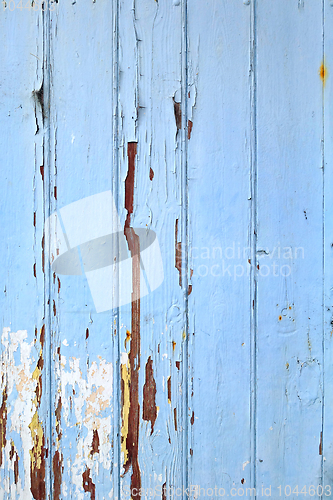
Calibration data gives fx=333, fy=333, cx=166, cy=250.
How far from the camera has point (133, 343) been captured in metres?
0.71

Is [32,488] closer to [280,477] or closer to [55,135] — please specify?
[280,477]

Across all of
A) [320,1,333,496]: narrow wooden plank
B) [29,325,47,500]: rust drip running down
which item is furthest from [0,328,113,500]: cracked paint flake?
[320,1,333,496]: narrow wooden plank

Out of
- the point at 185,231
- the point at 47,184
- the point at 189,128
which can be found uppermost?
the point at 189,128

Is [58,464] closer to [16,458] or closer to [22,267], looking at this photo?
[16,458]

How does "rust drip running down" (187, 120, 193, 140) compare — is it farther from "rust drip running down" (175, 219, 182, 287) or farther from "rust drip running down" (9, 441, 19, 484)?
"rust drip running down" (9, 441, 19, 484)

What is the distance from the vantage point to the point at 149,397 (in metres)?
0.72

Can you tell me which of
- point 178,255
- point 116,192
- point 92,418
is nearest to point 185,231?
point 178,255

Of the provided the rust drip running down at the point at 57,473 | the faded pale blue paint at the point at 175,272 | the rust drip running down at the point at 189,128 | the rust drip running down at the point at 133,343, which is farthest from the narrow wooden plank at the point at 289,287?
the rust drip running down at the point at 57,473

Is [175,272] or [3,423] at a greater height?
[175,272]

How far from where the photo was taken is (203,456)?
71 centimetres

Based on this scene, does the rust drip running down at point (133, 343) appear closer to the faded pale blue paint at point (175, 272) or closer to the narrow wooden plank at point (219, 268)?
the faded pale blue paint at point (175, 272)

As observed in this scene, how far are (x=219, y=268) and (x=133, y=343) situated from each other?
0.24 meters

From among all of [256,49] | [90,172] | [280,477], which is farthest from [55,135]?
[280,477]

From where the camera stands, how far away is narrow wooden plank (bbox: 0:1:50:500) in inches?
28.1
